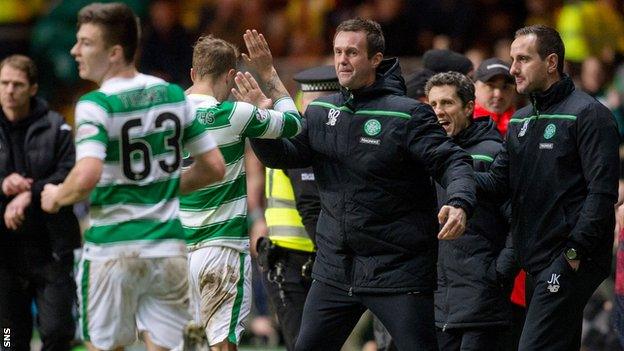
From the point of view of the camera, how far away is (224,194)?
25.7ft

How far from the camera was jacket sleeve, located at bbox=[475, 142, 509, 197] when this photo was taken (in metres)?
7.82

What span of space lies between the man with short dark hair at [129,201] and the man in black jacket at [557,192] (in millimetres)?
2156

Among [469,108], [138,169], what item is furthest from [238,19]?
[138,169]

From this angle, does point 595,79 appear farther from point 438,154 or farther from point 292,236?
point 438,154

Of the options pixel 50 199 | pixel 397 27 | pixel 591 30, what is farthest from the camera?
pixel 397 27

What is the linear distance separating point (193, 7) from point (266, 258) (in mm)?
8307

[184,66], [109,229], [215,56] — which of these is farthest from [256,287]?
[109,229]

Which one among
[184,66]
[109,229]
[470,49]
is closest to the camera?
[109,229]

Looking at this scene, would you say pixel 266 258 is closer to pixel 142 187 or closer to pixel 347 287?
pixel 347 287

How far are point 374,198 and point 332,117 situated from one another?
55 cm

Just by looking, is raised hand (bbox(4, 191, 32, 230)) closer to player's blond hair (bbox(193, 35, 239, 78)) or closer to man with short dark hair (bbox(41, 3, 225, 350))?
player's blond hair (bbox(193, 35, 239, 78))

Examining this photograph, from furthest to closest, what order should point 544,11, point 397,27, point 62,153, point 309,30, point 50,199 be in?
1. point 309,30
2. point 397,27
3. point 544,11
4. point 62,153
5. point 50,199

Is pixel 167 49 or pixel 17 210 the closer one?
pixel 17 210

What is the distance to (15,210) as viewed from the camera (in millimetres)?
9484
